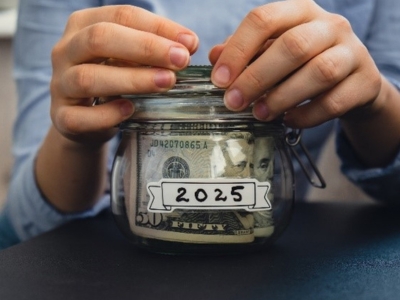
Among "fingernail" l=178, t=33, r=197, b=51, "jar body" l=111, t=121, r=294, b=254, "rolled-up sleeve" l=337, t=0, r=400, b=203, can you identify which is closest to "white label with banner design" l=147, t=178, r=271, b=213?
"jar body" l=111, t=121, r=294, b=254

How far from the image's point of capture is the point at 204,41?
80cm

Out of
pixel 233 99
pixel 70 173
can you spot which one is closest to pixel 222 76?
pixel 233 99

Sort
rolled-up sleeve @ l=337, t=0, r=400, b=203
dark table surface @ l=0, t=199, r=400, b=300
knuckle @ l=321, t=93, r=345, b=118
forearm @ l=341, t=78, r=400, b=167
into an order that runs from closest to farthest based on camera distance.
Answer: dark table surface @ l=0, t=199, r=400, b=300 < knuckle @ l=321, t=93, r=345, b=118 < forearm @ l=341, t=78, r=400, b=167 < rolled-up sleeve @ l=337, t=0, r=400, b=203

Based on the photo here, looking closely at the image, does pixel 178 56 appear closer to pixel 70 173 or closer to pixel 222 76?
pixel 222 76

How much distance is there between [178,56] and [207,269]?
0.14 metres

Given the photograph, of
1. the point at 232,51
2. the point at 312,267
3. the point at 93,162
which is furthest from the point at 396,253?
the point at 93,162

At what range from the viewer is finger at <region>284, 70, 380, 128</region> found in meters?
0.48

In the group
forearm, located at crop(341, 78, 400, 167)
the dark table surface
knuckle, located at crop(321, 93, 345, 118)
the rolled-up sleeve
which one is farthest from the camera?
the rolled-up sleeve

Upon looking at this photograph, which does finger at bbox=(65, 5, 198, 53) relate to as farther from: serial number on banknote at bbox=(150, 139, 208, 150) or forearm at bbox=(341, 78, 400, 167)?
forearm at bbox=(341, 78, 400, 167)

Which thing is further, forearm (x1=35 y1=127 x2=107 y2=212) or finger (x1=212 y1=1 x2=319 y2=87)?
forearm (x1=35 y1=127 x2=107 y2=212)

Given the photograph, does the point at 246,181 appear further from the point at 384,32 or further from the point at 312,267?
the point at 384,32

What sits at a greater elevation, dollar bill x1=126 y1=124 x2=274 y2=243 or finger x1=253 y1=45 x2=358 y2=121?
finger x1=253 y1=45 x2=358 y2=121

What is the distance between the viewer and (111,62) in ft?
1.63

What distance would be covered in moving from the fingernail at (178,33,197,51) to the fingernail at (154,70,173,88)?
44 mm
